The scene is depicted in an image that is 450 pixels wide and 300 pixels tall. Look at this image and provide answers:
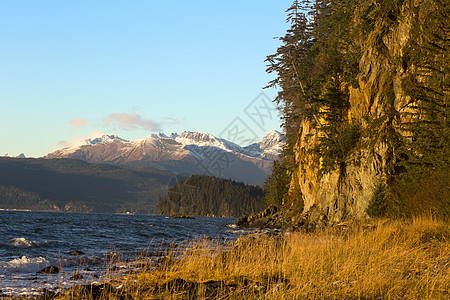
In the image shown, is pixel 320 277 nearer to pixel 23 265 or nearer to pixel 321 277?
pixel 321 277

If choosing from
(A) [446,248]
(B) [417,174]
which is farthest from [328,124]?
(A) [446,248]

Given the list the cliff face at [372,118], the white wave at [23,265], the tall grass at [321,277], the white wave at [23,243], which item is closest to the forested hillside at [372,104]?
the cliff face at [372,118]

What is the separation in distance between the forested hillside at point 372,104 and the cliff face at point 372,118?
8 cm

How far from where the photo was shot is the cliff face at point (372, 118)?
28.2m

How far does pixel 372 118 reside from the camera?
105ft

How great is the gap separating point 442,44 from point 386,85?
8899 millimetres

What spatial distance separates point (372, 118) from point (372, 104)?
1.46m

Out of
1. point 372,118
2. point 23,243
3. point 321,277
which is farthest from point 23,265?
point 372,118

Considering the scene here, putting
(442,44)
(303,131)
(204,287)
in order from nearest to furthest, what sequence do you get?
1. (204,287)
2. (442,44)
3. (303,131)

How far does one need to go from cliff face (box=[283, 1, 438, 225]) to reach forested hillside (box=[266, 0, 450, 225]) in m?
0.08

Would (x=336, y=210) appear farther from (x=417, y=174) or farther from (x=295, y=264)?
(x=295, y=264)

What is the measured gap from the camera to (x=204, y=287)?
866 centimetres

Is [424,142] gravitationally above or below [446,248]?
above

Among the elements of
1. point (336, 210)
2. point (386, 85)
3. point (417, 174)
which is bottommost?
point (336, 210)
